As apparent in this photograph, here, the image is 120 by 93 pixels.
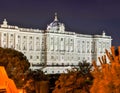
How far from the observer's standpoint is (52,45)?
358 feet

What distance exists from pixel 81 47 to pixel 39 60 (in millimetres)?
18805

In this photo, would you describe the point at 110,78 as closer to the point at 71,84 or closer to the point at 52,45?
the point at 71,84

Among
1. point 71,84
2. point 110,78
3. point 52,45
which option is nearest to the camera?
point 110,78

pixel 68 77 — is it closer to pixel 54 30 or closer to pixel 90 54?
pixel 54 30

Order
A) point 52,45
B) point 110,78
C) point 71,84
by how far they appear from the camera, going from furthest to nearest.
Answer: point 52,45 < point 71,84 < point 110,78

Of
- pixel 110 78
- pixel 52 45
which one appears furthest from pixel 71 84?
pixel 52 45

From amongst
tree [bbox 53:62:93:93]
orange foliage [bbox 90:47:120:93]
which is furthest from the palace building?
orange foliage [bbox 90:47:120:93]

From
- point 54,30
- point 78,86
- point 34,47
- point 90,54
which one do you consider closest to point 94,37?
point 90,54

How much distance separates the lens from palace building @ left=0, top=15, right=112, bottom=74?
9721 centimetres

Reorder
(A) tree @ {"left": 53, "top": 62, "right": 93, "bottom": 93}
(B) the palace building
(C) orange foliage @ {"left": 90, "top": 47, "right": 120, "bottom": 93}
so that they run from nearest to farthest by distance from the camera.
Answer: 1. (C) orange foliage @ {"left": 90, "top": 47, "right": 120, "bottom": 93}
2. (A) tree @ {"left": 53, "top": 62, "right": 93, "bottom": 93}
3. (B) the palace building

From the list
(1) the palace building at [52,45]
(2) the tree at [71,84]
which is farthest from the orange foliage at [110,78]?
(1) the palace building at [52,45]

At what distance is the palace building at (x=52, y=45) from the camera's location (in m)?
97.2

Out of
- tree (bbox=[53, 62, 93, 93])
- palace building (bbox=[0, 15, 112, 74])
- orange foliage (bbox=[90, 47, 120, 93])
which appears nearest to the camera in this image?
orange foliage (bbox=[90, 47, 120, 93])

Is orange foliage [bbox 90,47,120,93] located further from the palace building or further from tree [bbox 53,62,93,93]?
the palace building
